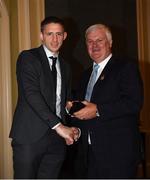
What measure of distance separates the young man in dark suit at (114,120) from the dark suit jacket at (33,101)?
19 cm

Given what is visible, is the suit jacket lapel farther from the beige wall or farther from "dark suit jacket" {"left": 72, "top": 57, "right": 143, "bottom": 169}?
the beige wall

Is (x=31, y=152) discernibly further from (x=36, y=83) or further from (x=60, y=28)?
(x=60, y=28)

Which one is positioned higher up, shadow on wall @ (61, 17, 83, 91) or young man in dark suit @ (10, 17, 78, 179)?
shadow on wall @ (61, 17, 83, 91)

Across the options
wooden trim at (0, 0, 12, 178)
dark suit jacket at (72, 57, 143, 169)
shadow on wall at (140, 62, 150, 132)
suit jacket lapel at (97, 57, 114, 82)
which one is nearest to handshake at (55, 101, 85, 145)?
dark suit jacket at (72, 57, 143, 169)

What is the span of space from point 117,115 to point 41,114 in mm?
481

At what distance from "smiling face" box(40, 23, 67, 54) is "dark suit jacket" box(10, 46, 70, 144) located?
0.11m

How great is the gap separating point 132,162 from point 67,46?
195 cm

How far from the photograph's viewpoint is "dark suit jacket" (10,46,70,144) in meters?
1.92

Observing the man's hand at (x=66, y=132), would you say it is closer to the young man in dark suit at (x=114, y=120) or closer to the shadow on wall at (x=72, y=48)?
the young man in dark suit at (x=114, y=120)

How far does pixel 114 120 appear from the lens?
6.97 ft

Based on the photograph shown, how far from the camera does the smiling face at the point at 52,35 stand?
2021 millimetres

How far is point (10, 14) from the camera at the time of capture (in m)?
3.35

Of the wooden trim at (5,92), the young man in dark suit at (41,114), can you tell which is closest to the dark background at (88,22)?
the wooden trim at (5,92)

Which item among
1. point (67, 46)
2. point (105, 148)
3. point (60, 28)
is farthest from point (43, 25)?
point (67, 46)
